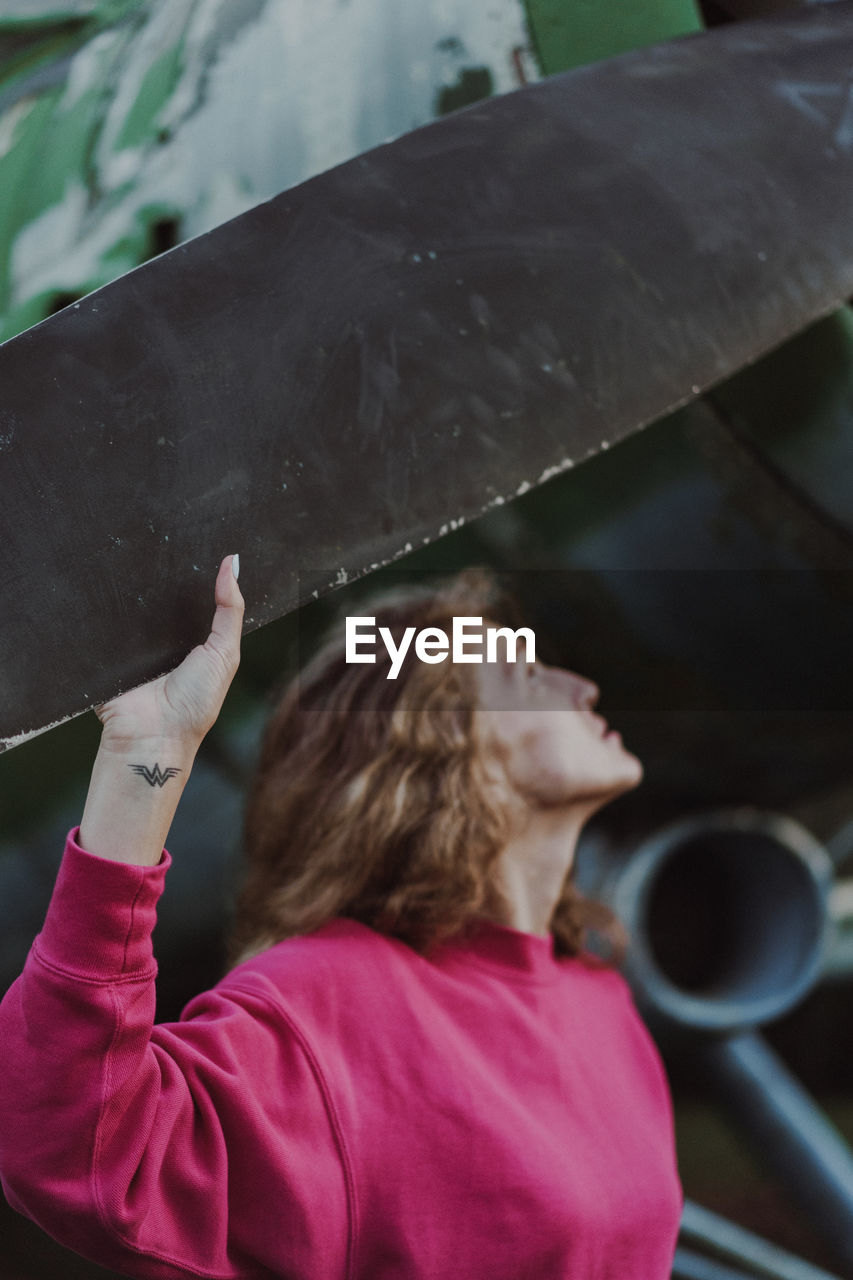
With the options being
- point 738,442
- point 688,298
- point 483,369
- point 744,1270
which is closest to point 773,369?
point 738,442

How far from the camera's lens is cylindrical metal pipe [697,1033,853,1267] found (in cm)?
128

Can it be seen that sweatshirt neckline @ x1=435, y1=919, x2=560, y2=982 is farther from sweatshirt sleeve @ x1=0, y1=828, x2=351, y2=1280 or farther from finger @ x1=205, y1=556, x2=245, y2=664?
finger @ x1=205, y1=556, x2=245, y2=664

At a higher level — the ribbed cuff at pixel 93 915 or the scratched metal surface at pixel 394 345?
the scratched metal surface at pixel 394 345

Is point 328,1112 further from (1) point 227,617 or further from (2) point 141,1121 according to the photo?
(1) point 227,617

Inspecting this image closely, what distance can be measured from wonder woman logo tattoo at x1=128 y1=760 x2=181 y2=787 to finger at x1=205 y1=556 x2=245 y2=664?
0.23 ft

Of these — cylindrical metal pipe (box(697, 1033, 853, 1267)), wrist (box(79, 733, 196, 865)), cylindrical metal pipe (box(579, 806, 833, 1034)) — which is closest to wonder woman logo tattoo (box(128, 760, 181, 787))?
wrist (box(79, 733, 196, 865))

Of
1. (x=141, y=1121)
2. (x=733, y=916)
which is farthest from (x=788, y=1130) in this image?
(x=141, y=1121)

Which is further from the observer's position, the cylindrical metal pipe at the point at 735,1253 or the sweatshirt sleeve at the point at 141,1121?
the cylindrical metal pipe at the point at 735,1253

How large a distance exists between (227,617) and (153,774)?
0.09 m

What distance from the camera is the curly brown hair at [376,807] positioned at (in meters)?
0.79

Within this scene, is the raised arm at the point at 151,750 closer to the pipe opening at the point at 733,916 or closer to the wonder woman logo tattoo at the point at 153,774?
the wonder woman logo tattoo at the point at 153,774

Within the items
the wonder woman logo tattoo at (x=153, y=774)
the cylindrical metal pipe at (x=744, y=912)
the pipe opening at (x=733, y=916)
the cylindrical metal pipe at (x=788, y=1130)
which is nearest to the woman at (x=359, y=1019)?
the wonder woman logo tattoo at (x=153, y=774)

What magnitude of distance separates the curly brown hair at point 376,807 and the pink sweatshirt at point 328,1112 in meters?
0.03

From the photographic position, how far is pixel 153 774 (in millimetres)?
505
